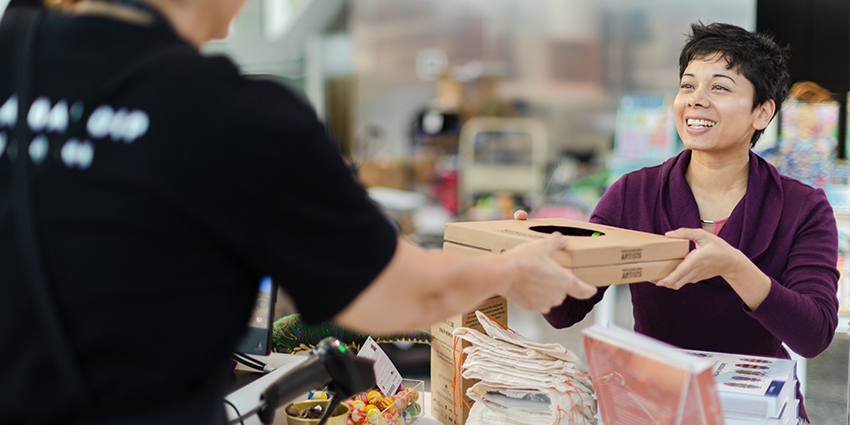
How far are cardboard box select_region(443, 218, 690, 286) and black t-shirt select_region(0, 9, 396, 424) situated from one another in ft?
1.73

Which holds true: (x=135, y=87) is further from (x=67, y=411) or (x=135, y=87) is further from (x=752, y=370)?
(x=752, y=370)

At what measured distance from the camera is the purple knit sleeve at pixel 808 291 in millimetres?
1389

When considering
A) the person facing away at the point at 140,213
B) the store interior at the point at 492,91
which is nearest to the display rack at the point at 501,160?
the store interior at the point at 492,91

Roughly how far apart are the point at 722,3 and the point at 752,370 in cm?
552

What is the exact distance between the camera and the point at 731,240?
1.64 meters

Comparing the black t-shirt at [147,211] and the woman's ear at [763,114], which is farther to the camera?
the woman's ear at [763,114]

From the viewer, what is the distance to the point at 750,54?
161 cm

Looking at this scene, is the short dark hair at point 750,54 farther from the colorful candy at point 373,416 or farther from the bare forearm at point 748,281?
the colorful candy at point 373,416

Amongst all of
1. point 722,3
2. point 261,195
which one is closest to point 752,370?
point 261,195

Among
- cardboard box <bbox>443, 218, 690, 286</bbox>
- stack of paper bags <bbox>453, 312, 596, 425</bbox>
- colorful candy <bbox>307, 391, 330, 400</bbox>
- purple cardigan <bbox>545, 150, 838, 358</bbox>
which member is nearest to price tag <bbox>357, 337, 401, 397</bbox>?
colorful candy <bbox>307, 391, 330, 400</bbox>

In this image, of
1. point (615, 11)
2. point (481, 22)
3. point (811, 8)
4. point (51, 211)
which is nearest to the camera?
Result: point (51, 211)

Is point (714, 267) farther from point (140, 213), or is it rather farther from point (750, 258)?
point (140, 213)

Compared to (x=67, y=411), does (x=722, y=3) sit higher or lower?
higher

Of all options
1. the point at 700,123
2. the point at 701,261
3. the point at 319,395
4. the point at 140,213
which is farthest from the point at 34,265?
the point at 700,123
